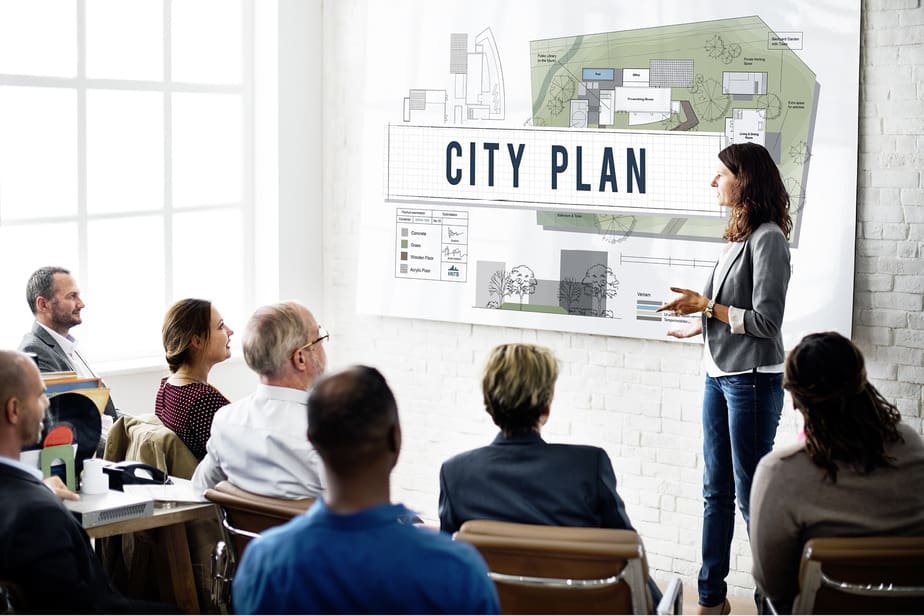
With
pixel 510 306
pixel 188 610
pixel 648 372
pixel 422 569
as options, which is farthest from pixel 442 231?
pixel 422 569

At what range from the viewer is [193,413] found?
387 centimetres

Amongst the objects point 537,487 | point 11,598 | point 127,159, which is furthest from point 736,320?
point 127,159

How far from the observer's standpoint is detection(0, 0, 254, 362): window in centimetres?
544

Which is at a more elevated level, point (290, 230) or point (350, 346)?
point (290, 230)

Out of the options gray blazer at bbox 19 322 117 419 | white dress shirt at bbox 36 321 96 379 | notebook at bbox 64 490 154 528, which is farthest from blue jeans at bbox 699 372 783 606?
white dress shirt at bbox 36 321 96 379

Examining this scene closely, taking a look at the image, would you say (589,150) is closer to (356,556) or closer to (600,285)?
(600,285)

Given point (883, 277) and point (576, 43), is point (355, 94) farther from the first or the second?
point (883, 277)

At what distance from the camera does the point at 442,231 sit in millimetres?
5910

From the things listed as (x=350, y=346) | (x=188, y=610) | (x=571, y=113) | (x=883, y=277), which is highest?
(x=571, y=113)

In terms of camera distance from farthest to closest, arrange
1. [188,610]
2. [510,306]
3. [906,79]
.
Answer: [510,306], [906,79], [188,610]

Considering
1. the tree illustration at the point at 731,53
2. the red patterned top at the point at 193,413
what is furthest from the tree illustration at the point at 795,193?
the red patterned top at the point at 193,413

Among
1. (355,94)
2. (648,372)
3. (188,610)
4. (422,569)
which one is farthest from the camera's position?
(355,94)

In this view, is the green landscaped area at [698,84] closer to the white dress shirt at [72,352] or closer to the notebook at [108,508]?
the white dress shirt at [72,352]

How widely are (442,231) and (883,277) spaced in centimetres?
216
